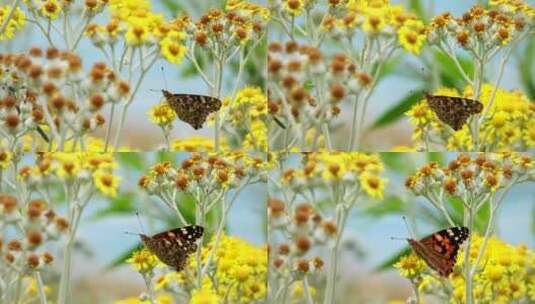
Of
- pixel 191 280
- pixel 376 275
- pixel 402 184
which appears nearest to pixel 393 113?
pixel 402 184

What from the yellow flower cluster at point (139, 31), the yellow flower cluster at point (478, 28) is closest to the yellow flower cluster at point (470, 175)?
the yellow flower cluster at point (478, 28)

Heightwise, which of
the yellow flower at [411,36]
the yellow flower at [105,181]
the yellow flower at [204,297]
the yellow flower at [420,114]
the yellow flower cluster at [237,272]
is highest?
the yellow flower at [411,36]

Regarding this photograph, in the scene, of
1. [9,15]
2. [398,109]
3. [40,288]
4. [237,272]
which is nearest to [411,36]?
[398,109]

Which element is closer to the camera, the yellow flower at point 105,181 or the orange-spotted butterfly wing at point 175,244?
the yellow flower at point 105,181

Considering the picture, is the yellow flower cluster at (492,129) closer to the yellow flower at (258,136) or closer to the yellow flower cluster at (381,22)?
the yellow flower cluster at (381,22)

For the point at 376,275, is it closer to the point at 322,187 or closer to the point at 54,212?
the point at 322,187

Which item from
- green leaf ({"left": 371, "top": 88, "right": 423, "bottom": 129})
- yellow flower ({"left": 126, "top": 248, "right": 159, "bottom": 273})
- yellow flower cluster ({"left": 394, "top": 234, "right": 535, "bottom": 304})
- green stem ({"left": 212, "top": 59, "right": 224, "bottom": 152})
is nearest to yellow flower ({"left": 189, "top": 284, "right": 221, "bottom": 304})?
yellow flower ({"left": 126, "top": 248, "right": 159, "bottom": 273})

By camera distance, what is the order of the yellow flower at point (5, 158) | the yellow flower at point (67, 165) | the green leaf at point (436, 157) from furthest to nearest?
the green leaf at point (436, 157)
the yellow flower at point (5, 158)
the yellow flower at point (67, 165)

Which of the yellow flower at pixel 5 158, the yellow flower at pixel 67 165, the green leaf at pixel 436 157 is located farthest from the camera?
the green leaf at pixel 436 157

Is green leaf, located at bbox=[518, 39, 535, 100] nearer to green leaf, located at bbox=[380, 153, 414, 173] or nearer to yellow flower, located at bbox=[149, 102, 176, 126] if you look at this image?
green leaf, located at bbox=[380, 153, 414, 173]
